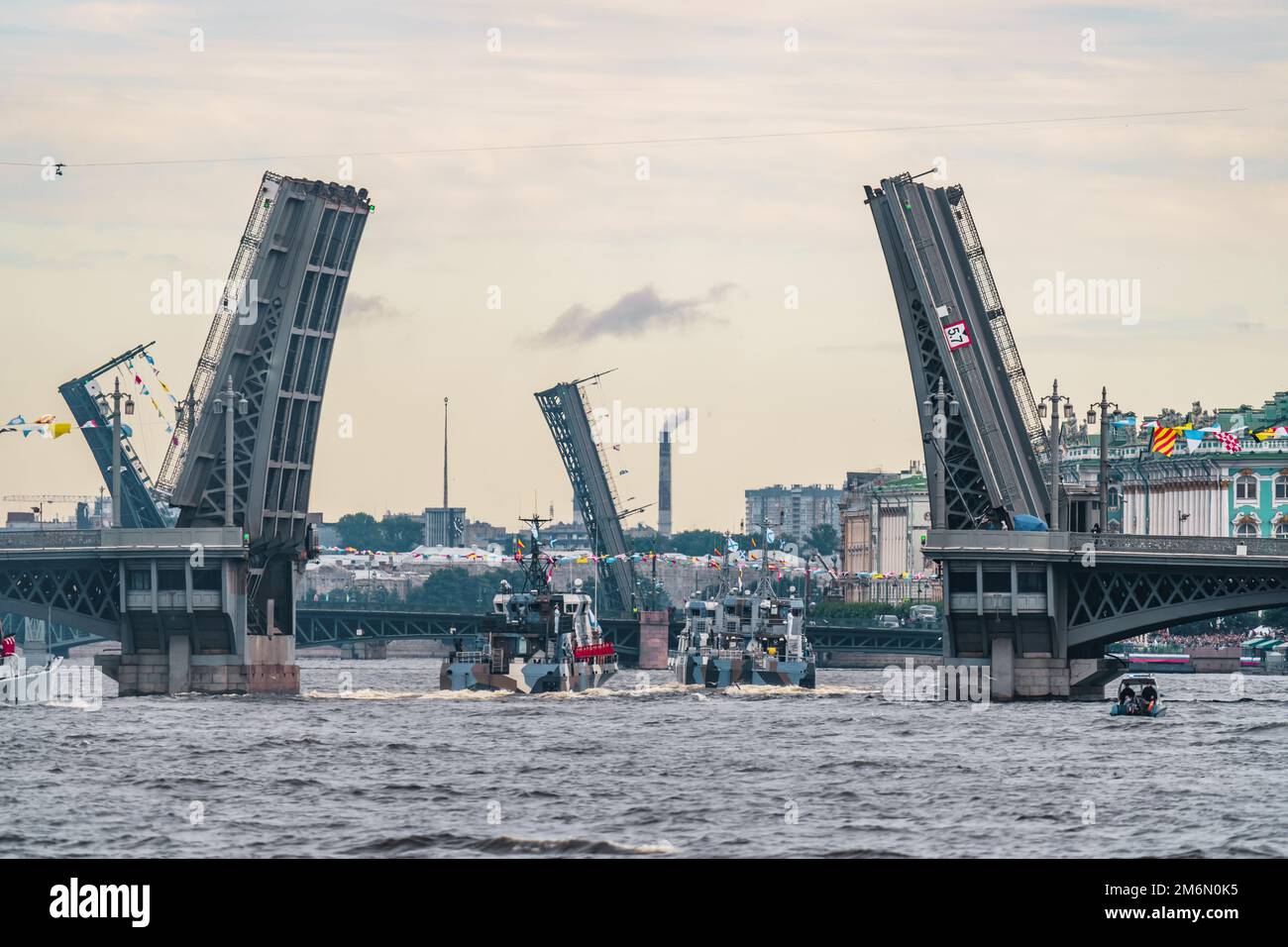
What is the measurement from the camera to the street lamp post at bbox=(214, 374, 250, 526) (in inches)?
2571

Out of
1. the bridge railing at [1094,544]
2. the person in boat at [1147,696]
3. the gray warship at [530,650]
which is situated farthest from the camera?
the gray warship at [530,650]

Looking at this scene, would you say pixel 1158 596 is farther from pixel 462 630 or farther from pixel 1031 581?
pixel 462 630

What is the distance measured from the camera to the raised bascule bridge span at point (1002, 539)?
206 feet

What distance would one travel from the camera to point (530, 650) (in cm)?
8088

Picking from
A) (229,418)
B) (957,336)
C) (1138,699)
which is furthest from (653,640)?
(1138,699)

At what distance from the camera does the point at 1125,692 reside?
59.9 m

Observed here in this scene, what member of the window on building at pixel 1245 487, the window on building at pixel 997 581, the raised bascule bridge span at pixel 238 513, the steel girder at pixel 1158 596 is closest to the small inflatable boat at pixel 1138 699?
the steel girder at pixel 1158 596

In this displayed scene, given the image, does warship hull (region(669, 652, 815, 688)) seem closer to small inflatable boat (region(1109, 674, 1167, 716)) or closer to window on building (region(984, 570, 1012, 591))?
window on building (region(984, 570, 1012, 591))

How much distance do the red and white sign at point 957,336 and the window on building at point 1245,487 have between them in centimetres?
5601

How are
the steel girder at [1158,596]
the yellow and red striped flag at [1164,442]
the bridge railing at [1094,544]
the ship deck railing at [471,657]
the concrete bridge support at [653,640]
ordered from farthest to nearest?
the concrete bridge support at [653,640]
the ship deck railing at [471,657]
the yellow and red striped flag at [1164,442]
the steel girder at [1158,596]
the bridge railing at [1094,544]

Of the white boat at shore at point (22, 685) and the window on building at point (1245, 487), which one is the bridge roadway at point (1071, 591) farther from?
the window on building at point (1245, 487)
